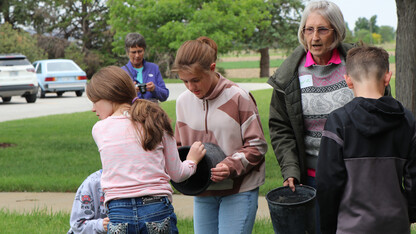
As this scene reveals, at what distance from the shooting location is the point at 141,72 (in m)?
6.95

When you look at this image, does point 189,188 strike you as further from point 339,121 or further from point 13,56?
point 13,56

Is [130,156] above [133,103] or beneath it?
beneath

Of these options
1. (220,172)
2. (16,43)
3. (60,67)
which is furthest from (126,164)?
(16,43)

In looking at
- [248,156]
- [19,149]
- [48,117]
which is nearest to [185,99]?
[248,156]

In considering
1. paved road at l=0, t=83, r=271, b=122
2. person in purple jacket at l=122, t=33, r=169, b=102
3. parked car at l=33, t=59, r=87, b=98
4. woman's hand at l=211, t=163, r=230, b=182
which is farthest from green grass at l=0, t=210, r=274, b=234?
parked car at l=33, t=59, r=87, b=98

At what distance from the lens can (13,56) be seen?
21672 mm

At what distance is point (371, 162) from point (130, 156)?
3.68ft

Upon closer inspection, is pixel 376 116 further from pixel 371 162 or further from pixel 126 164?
pixel 126 164

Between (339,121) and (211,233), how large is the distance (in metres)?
1.25

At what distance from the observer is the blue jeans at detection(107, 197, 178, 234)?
2898 millimetres

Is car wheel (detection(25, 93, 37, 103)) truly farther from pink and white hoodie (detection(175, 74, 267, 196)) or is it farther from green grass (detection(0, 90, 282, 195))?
pink and white hoodie (detection(175, 74, 267, 196))

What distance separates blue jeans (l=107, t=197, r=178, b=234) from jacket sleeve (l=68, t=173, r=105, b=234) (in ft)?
0.49

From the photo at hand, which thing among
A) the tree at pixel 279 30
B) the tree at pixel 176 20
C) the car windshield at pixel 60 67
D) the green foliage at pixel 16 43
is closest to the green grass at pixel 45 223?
the car windshield at pixel 60 67

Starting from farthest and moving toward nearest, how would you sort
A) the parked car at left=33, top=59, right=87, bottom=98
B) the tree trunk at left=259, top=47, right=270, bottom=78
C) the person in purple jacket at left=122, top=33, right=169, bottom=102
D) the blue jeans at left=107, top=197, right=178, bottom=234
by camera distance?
1. the tree trunk at left=259, top=47, right=270, bottom=78
2. the parked car at left=33, top=59, right=87, bottom=98
3. the person in purple jacket at left=122, top=33, right=169, bottom=102
4. the blue jeans at left=107, top=197, right=178, bottom=234
